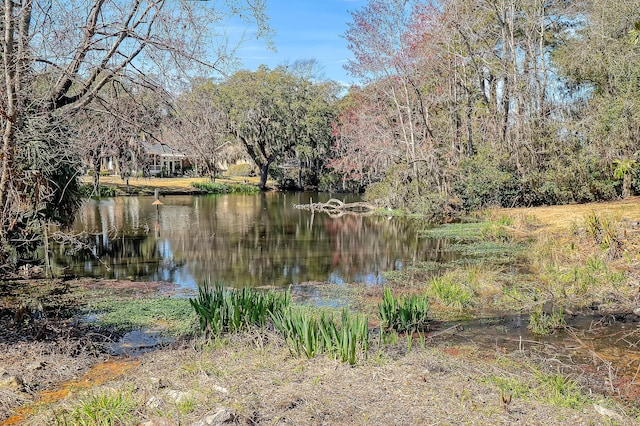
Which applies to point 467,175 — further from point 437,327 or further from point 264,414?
point 264,414

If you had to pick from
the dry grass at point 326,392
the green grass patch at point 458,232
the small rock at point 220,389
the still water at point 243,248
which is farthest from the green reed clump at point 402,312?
the green grass patch at point 458,232

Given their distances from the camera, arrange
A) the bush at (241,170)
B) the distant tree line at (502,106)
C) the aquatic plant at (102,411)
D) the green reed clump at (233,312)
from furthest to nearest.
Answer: the bush at (241,170) → the distant tree line at (502,106) → the green reed clump at (233,312) → the aquatic plant at (102,411)

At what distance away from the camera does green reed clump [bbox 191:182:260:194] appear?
133 feet

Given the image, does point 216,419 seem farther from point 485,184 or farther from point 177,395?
point 485,184

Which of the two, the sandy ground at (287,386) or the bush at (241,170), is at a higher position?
the bush at (241,170)

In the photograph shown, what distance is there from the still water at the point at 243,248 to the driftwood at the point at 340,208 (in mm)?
1629

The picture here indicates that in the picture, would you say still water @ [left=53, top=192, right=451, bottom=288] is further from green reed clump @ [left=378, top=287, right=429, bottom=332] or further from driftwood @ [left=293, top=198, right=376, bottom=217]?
green reed clump @ [left=378, top=287, right=429, bottom=332]

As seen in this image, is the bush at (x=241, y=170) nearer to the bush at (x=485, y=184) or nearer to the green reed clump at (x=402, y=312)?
the bush at (x=485, y=184)

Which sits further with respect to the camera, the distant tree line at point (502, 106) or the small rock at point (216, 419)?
the distant tree line at point (502, 106)

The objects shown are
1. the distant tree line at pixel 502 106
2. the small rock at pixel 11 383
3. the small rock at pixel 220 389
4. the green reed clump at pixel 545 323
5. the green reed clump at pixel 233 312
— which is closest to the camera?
the small rock at pixel 220 389

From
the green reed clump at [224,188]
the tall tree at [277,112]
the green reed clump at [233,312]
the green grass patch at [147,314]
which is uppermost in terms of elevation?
the tall tree at [277,112]

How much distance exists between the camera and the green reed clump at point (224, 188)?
40.6 m

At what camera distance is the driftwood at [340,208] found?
26.5m

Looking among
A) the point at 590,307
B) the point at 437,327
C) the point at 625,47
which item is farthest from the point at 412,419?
the point at 625,47
